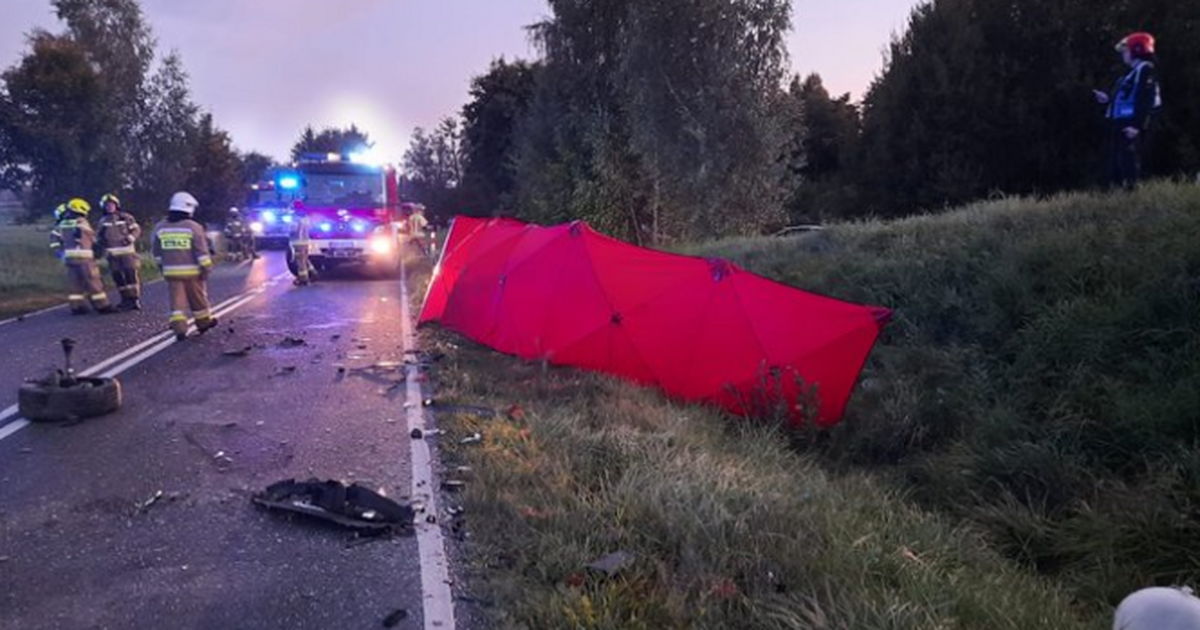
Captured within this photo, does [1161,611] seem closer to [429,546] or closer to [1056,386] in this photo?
[429,546]

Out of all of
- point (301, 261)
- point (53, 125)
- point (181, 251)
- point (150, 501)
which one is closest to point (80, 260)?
point (181, 251)

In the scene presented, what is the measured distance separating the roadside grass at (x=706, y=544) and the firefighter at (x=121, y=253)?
32.3ft

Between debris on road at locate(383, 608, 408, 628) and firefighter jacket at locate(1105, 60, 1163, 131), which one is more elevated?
firefighter jacket at locate(1105, 60, 1163, 131)

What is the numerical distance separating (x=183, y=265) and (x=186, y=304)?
492mm

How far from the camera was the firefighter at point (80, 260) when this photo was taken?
12.8m

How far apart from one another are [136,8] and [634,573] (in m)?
34.5

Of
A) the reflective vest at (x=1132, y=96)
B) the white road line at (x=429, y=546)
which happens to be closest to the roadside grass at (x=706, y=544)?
the white road line at (x=429, y=546)

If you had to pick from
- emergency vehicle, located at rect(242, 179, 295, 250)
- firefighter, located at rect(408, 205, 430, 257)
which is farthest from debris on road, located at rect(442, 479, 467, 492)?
emergency vehicle, located at rect(242, 179, 295, 250)

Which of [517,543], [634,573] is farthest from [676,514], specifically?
[517,543]

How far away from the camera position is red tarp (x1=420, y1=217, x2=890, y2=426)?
281 inches

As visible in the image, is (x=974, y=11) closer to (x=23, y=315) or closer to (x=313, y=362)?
(x=313, y=362)

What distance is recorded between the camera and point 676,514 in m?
4.12

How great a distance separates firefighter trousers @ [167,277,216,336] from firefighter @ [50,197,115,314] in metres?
3.12

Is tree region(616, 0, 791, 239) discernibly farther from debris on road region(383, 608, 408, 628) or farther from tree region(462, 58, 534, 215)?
tree region(462, 58, 534, 215)
